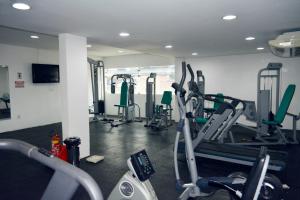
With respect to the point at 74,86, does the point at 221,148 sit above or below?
below

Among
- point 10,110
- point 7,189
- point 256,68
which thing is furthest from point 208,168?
point 10,110

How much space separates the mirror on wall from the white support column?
313cm

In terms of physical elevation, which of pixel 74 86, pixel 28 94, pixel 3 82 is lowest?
pixel 28 94

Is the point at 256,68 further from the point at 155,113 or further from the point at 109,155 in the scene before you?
the point at 109,155

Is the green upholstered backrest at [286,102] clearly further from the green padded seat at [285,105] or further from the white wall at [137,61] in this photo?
the white wall at [137,61]

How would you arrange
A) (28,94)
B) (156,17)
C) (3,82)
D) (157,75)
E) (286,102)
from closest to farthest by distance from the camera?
1. (156,17)
2. (286,102)
3. (3,82)
4. (28,94)
5. (157,75)

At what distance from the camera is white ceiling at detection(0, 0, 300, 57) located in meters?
2.20

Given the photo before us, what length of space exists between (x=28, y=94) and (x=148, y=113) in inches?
136

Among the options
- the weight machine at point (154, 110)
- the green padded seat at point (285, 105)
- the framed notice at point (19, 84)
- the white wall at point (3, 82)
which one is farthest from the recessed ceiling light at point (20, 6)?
the green padded seat at point (285, 105)

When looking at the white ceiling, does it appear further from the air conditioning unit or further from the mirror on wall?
the mirror on wall

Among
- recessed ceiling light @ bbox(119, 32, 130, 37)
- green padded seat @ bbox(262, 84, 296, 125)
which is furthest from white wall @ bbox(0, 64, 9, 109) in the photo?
green padded seat @ bbox(262, 84, 296, 125)

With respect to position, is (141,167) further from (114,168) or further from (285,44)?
(285,44)

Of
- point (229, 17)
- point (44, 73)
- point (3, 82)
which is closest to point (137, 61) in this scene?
point (44, 73)

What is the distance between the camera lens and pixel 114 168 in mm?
3314
